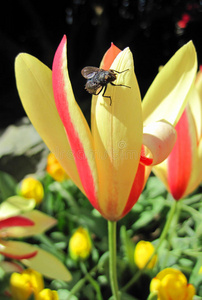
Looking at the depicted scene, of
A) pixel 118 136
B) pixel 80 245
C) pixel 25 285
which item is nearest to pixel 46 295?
pixel 25 285

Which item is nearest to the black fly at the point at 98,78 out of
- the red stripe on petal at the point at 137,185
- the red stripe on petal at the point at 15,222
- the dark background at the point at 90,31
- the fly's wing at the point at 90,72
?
the fly's wing at the point at 90,72

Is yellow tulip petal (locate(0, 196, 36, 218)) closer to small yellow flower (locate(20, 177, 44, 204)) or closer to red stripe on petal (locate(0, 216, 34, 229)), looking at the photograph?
red stripe on petal (locate(0, 216, 34, 229))

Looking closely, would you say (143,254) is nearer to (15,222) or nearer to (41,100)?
(15,222)

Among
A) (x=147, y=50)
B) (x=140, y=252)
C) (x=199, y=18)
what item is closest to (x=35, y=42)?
(x=147, y=50)

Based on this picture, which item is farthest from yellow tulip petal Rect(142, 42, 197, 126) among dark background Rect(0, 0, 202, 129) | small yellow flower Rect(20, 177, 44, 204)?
dark background Rect(0, 0, 202, 129)

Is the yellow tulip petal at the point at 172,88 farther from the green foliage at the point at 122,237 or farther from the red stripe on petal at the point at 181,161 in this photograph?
the green foliage at the point at 122,237

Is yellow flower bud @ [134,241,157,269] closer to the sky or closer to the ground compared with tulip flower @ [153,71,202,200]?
closer to the ground
